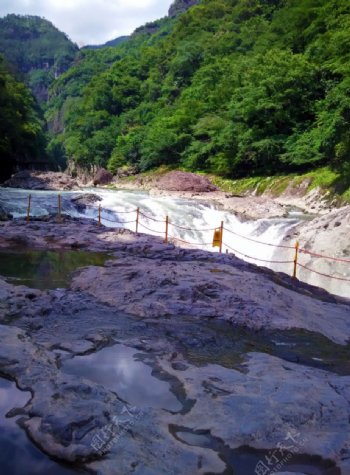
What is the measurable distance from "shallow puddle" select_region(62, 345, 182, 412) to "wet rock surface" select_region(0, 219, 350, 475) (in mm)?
68

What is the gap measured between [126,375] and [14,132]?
3662cm

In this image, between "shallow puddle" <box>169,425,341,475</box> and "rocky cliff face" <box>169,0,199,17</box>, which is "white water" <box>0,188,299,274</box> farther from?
"rocky cliff face" <box>169,0,199,17</box>

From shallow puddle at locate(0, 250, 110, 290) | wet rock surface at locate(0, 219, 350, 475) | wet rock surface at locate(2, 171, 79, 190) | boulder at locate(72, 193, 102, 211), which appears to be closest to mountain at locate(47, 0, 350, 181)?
wet rock surface at locate(2, 171, 79, 190)

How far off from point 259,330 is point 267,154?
23685 mm

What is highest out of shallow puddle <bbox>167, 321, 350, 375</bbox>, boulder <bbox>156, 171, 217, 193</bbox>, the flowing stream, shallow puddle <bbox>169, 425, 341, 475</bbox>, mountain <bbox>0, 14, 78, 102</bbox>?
mountain <bbox>0, 14, 78, 102</bbox>

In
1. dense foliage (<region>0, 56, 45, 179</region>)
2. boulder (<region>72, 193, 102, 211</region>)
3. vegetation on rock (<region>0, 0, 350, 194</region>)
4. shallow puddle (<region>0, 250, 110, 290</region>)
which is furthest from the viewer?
dense foliage (<region>0, 56, 45, 179</region>)

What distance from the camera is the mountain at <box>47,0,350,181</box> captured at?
2614 centimetres

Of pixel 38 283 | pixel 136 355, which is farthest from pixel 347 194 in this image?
pixel 136 355

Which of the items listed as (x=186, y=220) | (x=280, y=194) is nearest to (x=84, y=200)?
(x=186, y=220)

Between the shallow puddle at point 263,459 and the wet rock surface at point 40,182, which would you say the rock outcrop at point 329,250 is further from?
the wet rock surface at point 40,182

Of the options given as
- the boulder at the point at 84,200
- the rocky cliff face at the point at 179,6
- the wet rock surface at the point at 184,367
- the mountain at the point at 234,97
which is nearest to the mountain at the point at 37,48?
the rocky cliff face at the point at 179,6

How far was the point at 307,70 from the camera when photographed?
27484mm

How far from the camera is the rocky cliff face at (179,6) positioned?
12443cm

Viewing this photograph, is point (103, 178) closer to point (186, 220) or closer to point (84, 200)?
point (84, 200)
